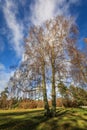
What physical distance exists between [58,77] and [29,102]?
3.42 m

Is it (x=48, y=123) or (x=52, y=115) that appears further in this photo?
(x=52, y=115)

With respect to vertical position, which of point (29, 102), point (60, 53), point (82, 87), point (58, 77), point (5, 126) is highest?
point (60, 53)

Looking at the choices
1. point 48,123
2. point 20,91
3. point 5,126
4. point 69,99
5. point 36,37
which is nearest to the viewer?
point 5,126

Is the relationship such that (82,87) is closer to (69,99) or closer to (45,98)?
(69,99)

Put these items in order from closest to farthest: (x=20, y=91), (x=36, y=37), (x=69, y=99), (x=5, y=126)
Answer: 1. (x=5, y=126)
2. (x=20, y=91)
3. (x=69, y=99)
4. (x=36, y=37)

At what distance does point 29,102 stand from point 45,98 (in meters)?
1.58

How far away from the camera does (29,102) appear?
15133 mm

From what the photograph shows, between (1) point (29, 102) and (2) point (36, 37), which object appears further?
(2) point (36, 37)

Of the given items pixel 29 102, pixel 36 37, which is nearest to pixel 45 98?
pixel 29 102

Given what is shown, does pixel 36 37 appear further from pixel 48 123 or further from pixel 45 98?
pixel 48 123

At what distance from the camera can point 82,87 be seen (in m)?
15.7

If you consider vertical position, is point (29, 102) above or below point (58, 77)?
below

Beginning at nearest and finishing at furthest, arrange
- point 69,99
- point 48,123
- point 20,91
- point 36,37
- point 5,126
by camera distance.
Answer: point 5,126, point 48,123, point 20,91, point 69,99, point 36,37

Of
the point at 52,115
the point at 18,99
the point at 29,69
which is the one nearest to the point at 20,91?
the point at 18,99
